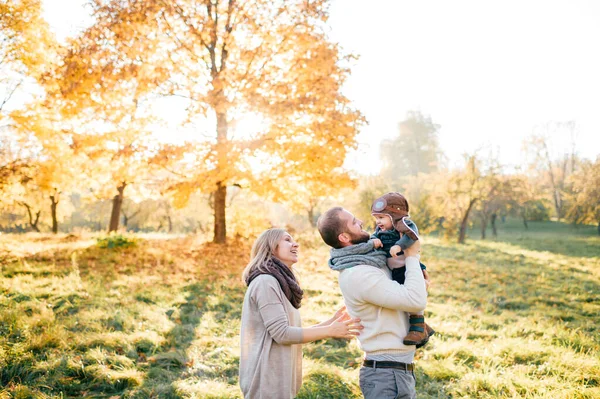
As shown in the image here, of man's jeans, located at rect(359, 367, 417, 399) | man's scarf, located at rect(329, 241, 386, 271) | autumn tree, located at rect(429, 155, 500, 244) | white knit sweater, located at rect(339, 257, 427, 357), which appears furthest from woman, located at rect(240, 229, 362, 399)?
autumn tree, located at rect(429, 155, 500, 244)

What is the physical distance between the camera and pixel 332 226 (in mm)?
2551

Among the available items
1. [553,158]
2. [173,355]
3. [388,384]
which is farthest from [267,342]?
[553,158]

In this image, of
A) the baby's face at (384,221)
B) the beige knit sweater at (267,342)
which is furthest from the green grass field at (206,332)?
the baby's face at (384,221)

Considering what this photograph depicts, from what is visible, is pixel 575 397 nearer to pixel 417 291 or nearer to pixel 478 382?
pixel 478 382

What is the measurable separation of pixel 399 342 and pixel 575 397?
3.22 meters

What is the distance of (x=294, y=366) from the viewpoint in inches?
115

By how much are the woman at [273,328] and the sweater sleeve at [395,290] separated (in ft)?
1.05

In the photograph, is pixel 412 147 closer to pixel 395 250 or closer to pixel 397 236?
pixel 397 236

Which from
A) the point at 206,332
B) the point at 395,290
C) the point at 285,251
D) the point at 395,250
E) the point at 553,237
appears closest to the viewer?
the point at 395,290

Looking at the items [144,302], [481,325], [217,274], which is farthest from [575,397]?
[217,274]

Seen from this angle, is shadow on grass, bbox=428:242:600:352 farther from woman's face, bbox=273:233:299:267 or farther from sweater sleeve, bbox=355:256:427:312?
woman's face, bbox=273:233:299:267

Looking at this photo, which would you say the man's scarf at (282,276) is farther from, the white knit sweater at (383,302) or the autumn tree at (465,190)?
the autumn tree at (465,190)

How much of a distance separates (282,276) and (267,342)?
0.46 meters

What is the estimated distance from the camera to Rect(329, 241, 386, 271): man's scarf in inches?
98.0
